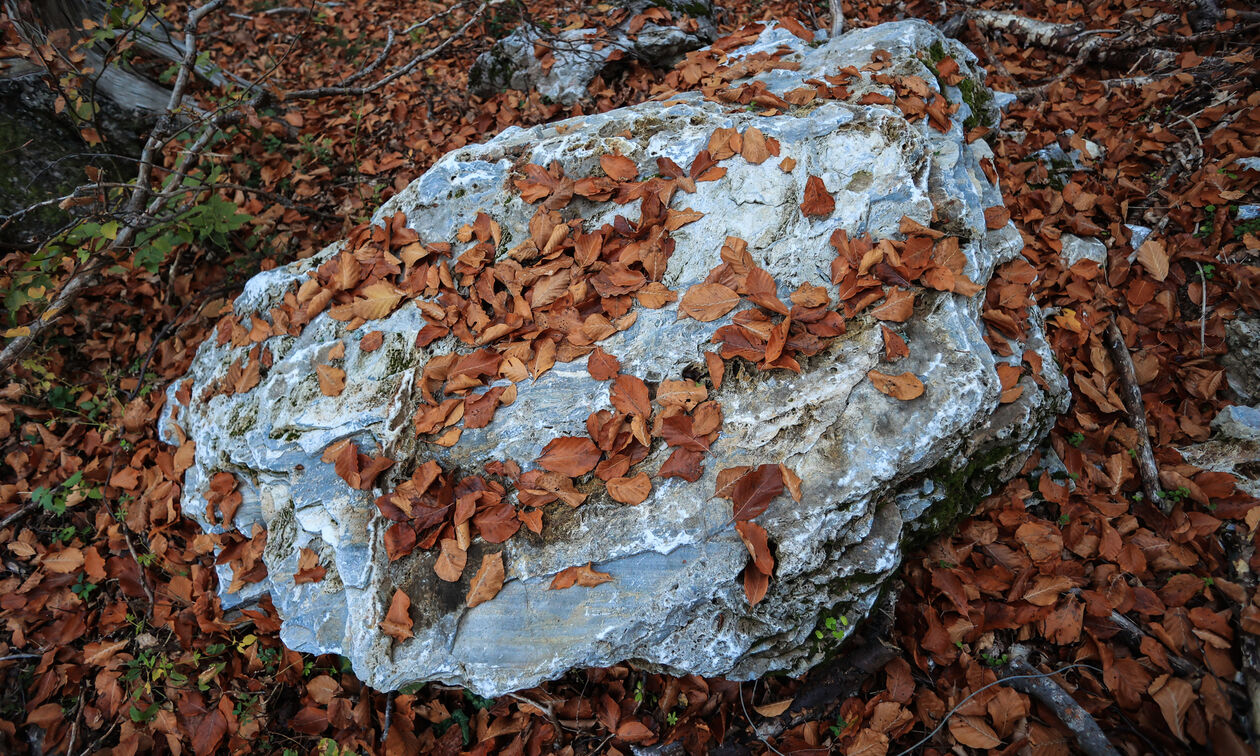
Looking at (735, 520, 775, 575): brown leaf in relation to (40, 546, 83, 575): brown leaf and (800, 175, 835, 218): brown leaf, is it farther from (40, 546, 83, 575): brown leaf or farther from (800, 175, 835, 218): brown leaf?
(40, 546, 83, 575): brown leaf

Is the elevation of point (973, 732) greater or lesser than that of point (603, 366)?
lesser

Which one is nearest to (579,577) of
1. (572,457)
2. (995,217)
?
(572,457)

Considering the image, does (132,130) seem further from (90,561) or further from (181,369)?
(90,561)

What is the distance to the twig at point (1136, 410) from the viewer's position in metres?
2.63

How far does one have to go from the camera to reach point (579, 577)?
225 cm

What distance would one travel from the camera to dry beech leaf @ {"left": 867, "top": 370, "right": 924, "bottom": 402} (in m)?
2.22

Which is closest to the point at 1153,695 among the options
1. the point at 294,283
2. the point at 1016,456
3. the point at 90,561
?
the point at 1016,456

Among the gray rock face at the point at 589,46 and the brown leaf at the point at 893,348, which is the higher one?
the gray rock face at the point at 589,46

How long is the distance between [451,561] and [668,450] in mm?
972

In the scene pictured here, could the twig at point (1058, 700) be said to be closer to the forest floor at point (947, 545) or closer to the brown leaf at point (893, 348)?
the forest floor at point (947, 545)

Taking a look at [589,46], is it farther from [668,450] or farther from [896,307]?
[668,450]

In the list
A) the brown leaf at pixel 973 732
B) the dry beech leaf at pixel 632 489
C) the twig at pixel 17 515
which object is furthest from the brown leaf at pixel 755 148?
the twig at pixel 17 515

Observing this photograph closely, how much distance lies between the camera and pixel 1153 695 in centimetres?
220

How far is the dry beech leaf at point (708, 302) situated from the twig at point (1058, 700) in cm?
189
